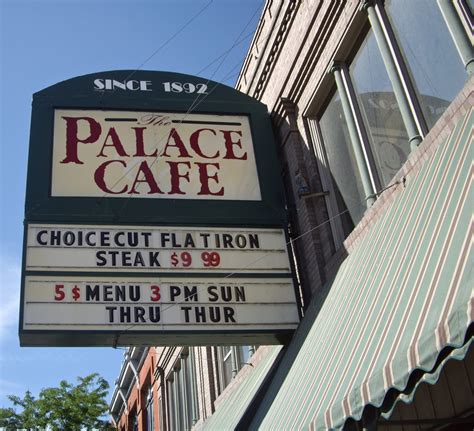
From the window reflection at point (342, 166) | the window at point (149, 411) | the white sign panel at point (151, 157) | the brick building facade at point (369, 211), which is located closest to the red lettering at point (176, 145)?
the white sign panel at point (151, 157)

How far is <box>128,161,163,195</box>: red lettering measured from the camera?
9.20 metres

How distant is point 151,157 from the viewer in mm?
9516

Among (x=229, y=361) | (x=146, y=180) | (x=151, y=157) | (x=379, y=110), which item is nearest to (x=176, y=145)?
(x=151, y=157)

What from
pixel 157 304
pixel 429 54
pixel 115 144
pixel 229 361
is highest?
pixel 115 144

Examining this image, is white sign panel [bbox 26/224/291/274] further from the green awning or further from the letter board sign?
the green awning

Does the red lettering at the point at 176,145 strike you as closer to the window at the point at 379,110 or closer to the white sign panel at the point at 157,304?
the white sign panel at the point at 157,304

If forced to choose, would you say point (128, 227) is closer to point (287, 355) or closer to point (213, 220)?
point (213, 220)

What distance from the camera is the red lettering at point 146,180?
920cm

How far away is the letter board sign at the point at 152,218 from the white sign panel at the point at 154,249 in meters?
0.01

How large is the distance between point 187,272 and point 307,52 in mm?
3553

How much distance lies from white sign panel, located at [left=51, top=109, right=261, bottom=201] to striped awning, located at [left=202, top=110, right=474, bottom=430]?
2.67 m

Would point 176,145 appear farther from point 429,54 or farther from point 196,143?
point 429,54

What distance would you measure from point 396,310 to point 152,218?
449 centimetres

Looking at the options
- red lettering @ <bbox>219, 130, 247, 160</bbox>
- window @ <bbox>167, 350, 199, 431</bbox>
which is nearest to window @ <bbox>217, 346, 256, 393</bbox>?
window @ <bbox>167, 350, 199, 431</bbox>
